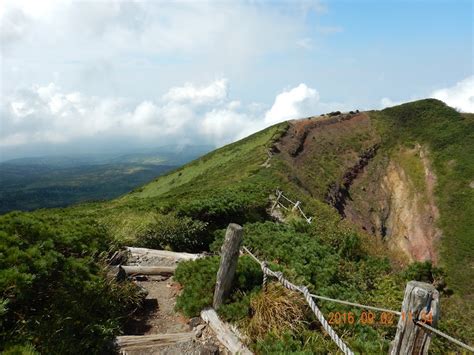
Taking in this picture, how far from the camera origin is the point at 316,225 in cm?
2134

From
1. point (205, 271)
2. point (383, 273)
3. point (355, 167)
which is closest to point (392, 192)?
point (355, 167)

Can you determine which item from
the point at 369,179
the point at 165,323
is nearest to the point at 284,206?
the point at 165,323

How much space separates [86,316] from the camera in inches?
309

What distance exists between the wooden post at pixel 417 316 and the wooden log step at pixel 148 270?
353 inches

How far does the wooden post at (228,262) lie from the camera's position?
28.9ft

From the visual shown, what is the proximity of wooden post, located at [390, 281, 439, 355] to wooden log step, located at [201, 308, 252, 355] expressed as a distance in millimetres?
3635

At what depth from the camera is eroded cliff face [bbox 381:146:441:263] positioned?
45281 millimetres

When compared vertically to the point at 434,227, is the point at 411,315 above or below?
above

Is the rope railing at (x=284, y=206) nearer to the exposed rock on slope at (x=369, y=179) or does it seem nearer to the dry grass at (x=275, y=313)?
the exposed rock on slope at (x=369, y=179)

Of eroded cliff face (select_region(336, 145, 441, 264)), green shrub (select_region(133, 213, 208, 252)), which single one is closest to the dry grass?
green shrub (select_region(133, 213, 208, 252))

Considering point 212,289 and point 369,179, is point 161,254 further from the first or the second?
point 369,179

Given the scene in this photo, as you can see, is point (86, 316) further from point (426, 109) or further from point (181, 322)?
point (426, 109)

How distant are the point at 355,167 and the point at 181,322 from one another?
50858 millimetres

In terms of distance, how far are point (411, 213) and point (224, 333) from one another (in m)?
49.9
